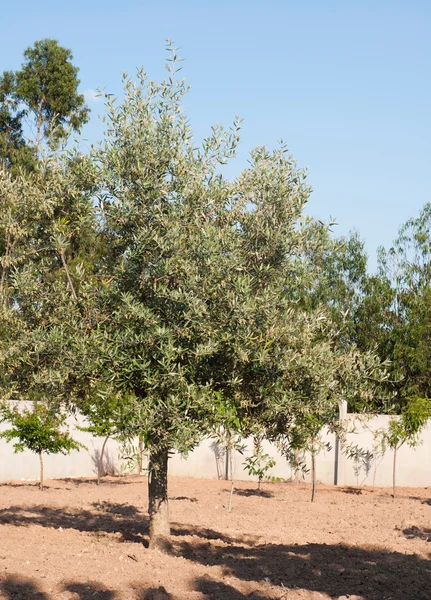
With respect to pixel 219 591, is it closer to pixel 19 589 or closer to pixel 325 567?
pixel 325 567

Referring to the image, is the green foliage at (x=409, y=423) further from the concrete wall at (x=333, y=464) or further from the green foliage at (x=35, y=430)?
the green foliage at (x=35, y=430)

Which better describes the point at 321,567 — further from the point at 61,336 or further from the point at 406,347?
the point at 406,347

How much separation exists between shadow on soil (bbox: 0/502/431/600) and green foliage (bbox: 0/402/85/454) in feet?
20.0

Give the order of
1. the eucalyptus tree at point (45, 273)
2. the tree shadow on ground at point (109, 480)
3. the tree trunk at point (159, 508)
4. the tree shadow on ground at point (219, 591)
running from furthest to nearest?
the tree shadow on ground at point (109, 480)
the tree trunk at point (159, 508)
the eucalyptus tree at point (45, 273)
the tree shadow on ground at point (219, 591)

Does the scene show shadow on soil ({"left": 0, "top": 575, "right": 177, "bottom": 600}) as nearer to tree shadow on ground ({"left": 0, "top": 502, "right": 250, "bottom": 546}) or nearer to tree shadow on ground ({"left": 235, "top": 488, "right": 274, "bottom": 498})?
tree shadow on ground ({"left": 0, "top": 502, "right": 250, "bottom": 546})

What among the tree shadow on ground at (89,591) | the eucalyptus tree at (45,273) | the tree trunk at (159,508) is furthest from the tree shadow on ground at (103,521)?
the eucalyptus tree at (45,273)

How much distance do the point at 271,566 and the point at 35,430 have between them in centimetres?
1223

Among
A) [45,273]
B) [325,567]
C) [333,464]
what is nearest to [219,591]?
[325,567]

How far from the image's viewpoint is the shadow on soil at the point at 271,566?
377 inches

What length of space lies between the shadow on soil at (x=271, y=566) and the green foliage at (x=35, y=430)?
6092 millimetres

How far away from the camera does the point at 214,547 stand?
1315 centimetres

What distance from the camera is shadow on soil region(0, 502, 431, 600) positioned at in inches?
377

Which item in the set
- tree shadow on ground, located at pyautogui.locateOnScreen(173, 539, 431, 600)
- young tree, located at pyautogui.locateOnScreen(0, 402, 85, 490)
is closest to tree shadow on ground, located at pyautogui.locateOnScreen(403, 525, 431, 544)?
tree shadow on ground, located at pyautogui.locateOnScreen(173, 539, 431, 600)

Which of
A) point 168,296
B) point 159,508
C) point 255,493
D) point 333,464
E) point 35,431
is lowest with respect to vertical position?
point 255,493
